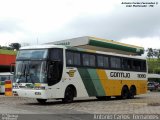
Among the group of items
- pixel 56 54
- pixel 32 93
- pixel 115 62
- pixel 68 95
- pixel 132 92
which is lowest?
pixel 132 92

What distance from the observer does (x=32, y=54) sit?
2070 cm

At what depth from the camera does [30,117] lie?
43.5ft

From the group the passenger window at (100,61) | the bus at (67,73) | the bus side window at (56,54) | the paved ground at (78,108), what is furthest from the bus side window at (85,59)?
the paved ground at (78,108)

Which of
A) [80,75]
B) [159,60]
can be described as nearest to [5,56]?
[80,75]

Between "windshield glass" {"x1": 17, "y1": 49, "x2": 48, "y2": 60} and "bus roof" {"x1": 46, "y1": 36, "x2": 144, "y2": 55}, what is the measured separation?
406 cm

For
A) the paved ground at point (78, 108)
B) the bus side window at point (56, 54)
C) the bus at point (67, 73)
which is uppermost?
the bus side window at point (56, 54)

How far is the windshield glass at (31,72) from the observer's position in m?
19.9

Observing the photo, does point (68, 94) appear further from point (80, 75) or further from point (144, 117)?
point (144, 117)

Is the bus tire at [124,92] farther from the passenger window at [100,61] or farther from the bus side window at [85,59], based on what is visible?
the bus side window at [85,59]

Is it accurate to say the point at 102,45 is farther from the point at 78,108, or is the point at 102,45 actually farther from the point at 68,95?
the point at 78,108

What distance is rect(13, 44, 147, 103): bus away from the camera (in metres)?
20.0

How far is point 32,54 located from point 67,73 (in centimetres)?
224

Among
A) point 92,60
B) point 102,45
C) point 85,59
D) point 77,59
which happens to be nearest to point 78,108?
point 77,59

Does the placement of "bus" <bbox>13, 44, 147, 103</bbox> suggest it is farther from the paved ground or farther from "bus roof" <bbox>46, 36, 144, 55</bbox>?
"bus roof" <bbox>46, 36, 144, 55</bbox>
